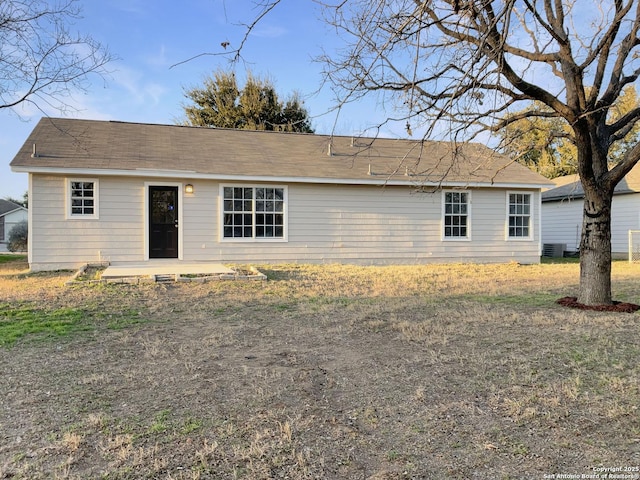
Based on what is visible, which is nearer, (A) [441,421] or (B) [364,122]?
(A) [441,421]

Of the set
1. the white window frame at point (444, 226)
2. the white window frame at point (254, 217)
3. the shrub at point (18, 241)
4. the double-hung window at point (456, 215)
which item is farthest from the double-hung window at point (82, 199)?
the shrub at point (18, 241)

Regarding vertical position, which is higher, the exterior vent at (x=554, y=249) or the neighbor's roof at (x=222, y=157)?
the neighbor's roof at (x=222, y=157)

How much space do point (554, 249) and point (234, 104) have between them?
59.7 feet

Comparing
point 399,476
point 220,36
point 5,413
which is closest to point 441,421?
point 399,476

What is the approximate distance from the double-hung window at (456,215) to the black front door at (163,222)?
25.3ft

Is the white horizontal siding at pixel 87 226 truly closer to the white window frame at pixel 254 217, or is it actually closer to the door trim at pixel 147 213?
the door trim at pixel 147 213

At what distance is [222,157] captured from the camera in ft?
41.5

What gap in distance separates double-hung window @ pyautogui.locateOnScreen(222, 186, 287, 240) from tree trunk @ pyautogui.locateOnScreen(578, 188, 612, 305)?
762cm

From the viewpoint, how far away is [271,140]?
15.1 meters

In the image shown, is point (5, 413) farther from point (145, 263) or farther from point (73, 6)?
point (145, 263)

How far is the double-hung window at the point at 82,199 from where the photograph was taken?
11.0 m

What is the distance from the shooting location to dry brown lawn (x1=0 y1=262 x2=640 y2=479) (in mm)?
2449

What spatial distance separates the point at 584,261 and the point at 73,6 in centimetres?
855

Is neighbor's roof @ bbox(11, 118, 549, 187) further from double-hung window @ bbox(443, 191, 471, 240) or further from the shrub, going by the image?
the shrub
